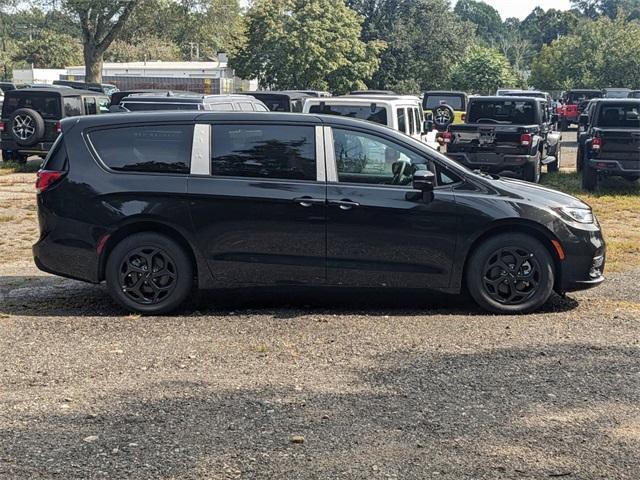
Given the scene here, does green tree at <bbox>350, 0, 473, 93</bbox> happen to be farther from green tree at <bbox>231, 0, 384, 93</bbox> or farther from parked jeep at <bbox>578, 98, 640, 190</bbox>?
parked jeep at <bbox>578, 98, 640, 190</bbox>

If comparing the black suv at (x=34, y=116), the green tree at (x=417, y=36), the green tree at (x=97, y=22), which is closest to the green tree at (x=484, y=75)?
the green tree at (x=417, y=36)

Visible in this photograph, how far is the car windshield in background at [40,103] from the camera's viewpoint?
19.5 metres

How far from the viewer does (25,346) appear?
20.7ft

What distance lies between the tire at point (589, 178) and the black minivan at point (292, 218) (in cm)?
931

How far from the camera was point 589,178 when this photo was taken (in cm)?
1645

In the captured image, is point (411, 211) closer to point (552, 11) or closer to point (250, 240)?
point (250, 240)

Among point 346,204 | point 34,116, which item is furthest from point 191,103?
point 346,204

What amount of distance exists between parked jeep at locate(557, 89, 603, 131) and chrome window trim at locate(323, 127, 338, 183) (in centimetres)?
3240

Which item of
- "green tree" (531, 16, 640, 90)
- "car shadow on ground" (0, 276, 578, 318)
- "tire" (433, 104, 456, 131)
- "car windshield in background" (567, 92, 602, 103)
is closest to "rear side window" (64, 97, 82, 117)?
"tire" (433, 104, 456, 131)

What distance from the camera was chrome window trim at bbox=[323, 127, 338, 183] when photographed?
7.25m

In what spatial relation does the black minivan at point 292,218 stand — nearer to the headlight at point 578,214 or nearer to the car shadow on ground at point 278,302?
the headlight at point 578,214

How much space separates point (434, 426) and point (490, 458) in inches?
19.0

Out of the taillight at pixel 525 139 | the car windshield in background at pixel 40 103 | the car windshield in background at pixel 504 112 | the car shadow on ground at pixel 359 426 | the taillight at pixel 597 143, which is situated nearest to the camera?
the car shadow on ground at pixel 359 426

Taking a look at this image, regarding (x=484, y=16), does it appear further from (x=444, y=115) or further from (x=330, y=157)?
(x=330, y=157)
